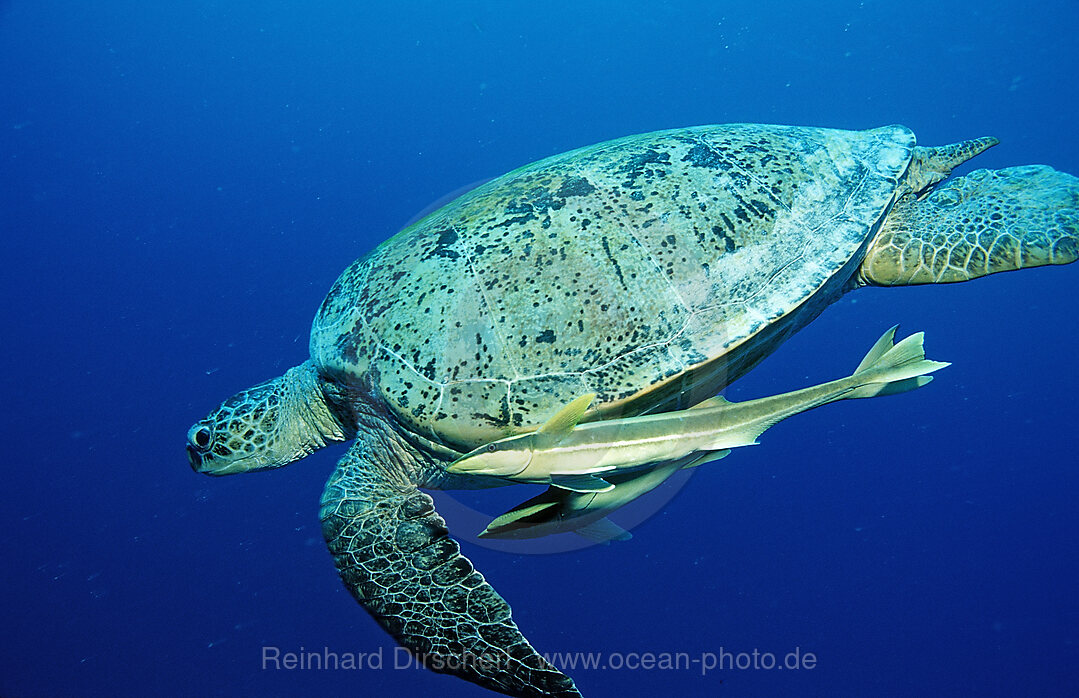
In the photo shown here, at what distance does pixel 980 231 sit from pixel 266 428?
374 centimetres

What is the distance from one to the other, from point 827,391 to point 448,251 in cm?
156

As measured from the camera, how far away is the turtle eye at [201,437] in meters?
2.75

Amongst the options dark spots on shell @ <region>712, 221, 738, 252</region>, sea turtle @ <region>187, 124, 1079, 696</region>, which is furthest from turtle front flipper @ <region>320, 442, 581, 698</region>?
dark spots on shell @ <region>712, 221, 738, 252</region>

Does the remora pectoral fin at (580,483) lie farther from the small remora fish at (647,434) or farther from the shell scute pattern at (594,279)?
the shell scute pattern at (594,279)

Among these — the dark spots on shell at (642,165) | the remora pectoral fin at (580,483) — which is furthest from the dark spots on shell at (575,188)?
the remora pectoral fin at (580,483)

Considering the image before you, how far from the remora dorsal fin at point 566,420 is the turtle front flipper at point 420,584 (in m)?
0.90

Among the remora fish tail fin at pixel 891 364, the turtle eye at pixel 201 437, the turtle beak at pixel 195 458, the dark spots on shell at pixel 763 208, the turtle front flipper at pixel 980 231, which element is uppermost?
the dark spots on shell at pixel 763 208

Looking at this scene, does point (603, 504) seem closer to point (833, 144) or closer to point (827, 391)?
point (827, 391)

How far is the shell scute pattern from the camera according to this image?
1988 mm

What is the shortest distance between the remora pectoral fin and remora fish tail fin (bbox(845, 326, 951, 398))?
979mm

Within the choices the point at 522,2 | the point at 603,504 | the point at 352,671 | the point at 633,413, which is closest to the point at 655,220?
the point at 633,413

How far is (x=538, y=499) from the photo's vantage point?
196 cm

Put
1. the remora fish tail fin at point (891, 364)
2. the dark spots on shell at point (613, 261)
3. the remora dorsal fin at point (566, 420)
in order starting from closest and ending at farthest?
the remora dorsal fin at point (566, 420)
the remora fish tail fin at point (891, 364)
the dark spots on shell at point (613, 261)

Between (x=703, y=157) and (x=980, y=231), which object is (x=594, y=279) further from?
(x=980, y=231)
